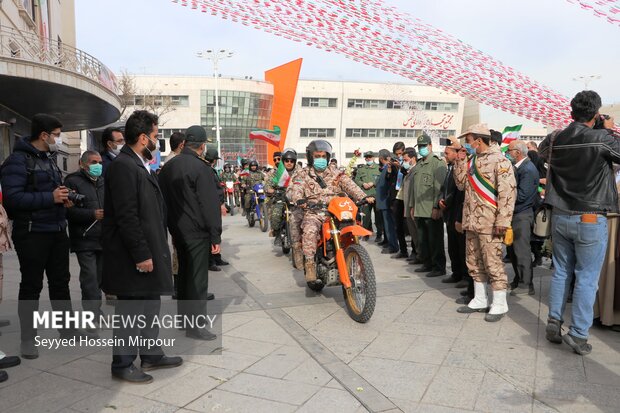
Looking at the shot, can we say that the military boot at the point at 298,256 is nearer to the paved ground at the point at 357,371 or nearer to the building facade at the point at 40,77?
the paved ground at the point at 357,371

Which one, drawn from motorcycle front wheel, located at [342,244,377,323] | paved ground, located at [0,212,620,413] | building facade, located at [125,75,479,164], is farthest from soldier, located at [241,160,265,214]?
building facade, located at [125,75,479,164]

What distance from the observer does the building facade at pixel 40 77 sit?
39.0 ft

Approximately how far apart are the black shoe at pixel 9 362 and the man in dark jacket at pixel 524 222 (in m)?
5.10

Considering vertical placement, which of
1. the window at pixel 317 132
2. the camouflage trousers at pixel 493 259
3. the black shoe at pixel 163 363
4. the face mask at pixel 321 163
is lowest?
the black shoe at pixel 163 363

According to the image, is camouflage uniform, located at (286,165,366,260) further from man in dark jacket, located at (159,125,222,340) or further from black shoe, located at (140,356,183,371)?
black shoe, located at (140,356,183,371)

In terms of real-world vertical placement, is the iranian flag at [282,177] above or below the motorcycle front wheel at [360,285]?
above

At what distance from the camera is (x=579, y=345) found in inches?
152

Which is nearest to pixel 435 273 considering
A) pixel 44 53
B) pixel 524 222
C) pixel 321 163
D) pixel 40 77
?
pixel 524 222

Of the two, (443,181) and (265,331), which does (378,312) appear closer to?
(265,331)

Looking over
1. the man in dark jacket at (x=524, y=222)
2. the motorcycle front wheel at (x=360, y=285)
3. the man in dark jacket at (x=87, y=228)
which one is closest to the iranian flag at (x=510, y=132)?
the man in dark jacket at (x=524, y=222)

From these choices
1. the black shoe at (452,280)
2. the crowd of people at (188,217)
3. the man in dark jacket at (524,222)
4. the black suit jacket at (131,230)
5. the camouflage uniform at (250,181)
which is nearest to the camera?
the black suit jacket at (131,230)

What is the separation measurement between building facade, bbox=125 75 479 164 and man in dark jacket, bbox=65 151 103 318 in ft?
179

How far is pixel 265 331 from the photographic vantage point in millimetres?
4617

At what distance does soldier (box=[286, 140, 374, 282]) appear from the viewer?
5.47 m
